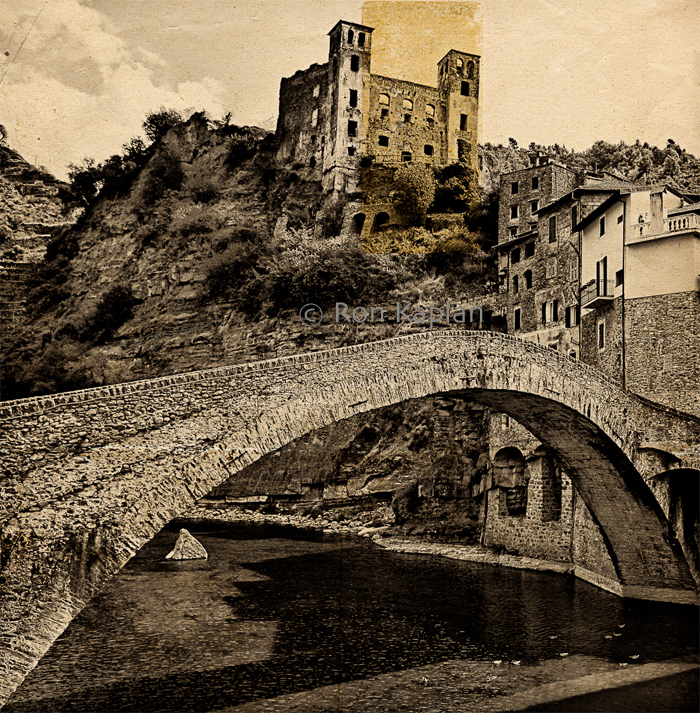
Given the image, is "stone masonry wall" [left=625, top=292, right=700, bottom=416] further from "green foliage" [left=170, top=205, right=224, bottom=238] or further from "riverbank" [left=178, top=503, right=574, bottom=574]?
"green foliage" [left=170, top=205, right=224, bottom=238]

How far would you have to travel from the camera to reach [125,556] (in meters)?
6.70

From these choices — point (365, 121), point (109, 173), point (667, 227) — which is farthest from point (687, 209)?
point (109, 173)

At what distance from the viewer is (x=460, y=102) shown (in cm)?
1469

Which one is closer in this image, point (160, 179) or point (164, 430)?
point (164, 430)

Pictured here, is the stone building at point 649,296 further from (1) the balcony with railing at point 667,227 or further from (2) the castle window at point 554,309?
(2) the castle window at point 554,309

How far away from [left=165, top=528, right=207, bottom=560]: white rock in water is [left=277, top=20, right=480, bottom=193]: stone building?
9169 millimetres

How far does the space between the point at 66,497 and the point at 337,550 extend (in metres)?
13.3

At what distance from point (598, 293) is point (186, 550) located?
11190mm

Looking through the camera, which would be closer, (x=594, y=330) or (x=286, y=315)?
(x=594, y=330)

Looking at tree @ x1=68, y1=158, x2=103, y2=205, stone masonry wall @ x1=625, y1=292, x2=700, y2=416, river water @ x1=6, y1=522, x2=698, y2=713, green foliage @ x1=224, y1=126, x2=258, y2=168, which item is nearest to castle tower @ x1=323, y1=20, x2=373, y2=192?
green foliage @ x1=224, y1=126, x2=258, y2=168

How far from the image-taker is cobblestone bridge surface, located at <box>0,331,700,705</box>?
20.6ft

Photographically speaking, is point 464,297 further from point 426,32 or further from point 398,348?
point 398,348

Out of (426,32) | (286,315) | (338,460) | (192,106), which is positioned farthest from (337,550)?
(426,32)

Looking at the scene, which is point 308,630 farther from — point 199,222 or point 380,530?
point 199,222
